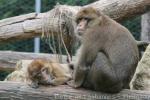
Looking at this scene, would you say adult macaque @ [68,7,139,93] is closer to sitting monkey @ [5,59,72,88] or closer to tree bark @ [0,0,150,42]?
sitting monkey @ [5,59,72,88]

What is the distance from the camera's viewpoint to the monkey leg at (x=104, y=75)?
5.50 metres

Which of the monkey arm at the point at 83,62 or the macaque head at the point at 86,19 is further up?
the macaque head at the point at 86,19

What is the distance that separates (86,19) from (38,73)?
787mm

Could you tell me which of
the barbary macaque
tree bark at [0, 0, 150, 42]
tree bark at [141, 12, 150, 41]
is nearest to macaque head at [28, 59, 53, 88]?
the barbary macaque

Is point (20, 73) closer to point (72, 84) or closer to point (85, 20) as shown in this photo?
point (72, 84)

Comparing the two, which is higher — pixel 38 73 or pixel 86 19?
pixel 86 19

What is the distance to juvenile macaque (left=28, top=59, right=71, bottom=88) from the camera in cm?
558

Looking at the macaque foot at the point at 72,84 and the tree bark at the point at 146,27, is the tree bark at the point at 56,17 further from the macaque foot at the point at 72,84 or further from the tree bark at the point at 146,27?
the tree bark at the point at 146,27

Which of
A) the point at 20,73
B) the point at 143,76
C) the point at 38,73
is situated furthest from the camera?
the point at 20,73

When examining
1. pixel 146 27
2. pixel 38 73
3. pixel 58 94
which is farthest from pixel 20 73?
pixel 146 27

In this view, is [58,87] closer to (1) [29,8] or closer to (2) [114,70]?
(2) [114,70]

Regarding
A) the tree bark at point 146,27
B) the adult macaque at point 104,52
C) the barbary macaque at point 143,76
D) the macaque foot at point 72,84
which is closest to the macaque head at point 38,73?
the macaque foot at point 72,84

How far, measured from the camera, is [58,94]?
5.48m

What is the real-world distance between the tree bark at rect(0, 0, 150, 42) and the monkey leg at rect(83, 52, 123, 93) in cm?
195
